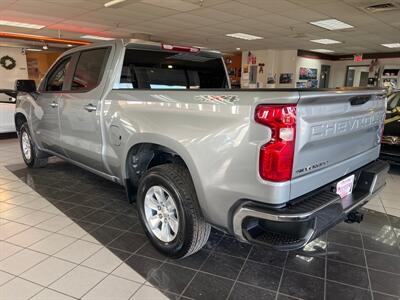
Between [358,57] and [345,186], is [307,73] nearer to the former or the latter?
[358,57]

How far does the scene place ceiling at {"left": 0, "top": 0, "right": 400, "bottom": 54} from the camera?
6715 mm

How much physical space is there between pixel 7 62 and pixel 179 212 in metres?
18.0

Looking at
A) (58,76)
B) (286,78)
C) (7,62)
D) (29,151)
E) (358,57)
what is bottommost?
(29,151)

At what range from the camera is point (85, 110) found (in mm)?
2877

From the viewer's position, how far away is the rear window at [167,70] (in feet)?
9.01

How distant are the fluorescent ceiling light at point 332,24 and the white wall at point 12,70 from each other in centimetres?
1519

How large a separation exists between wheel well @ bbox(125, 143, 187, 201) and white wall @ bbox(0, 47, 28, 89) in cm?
1693

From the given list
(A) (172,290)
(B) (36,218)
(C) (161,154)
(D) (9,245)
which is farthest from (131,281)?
(B) (36,218)

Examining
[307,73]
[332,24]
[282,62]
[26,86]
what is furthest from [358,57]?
[26,86]

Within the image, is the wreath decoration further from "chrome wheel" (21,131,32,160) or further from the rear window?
the rear window

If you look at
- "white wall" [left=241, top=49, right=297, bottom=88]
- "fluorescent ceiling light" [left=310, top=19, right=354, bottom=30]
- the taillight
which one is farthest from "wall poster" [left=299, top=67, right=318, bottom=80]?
the taillight

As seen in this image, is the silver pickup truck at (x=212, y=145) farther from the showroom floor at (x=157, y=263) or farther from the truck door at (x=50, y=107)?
the showroom floor at (x=157, y=263)

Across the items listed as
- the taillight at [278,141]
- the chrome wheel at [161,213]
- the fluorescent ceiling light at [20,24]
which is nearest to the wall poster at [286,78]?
the fluorescent ceiling light at [20,24]

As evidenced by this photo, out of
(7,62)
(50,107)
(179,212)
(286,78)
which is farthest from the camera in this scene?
(7,62)
